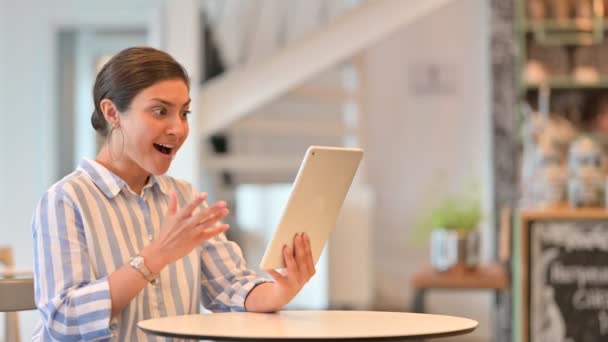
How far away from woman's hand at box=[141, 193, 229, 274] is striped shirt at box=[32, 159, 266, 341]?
11 centimetres

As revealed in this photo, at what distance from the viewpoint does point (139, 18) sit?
6.57 metres

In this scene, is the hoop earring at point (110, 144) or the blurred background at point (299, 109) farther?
the blurred background at point (299, 109)

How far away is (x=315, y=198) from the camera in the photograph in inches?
80.9

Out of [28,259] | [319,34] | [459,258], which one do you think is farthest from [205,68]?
[459,258]

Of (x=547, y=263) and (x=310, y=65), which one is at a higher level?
(x=310, y=65)

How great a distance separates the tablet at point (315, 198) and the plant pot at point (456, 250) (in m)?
3.27

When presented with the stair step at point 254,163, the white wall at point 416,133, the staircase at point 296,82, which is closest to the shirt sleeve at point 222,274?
the staircase at point 296,82

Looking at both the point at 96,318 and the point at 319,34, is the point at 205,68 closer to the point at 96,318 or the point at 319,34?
the point at 319,34

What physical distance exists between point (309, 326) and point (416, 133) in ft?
19.5

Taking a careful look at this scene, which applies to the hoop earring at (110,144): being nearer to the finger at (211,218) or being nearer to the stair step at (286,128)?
the finger at (211,218)

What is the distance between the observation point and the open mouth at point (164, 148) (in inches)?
83.1

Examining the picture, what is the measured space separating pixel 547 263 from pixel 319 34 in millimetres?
2036

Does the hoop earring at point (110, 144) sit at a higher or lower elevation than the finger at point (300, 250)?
higher

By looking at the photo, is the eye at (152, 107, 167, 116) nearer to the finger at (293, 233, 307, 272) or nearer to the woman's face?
the woman's face
